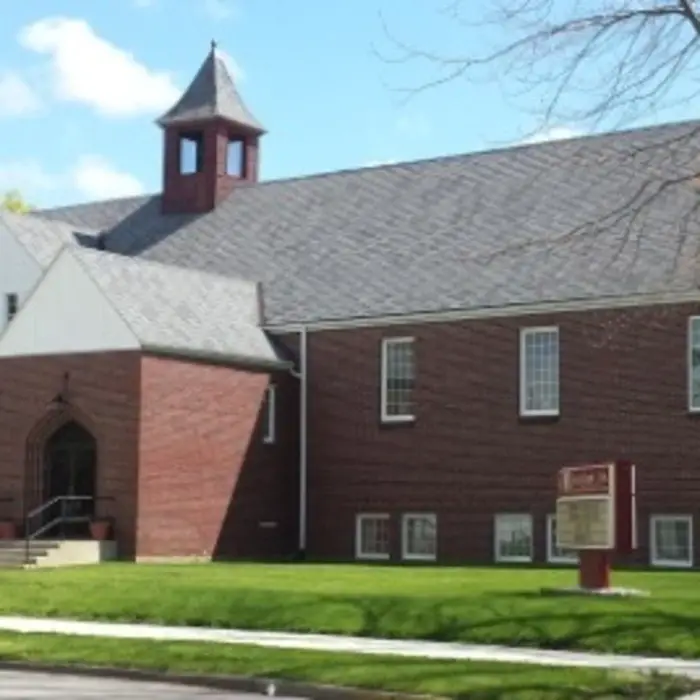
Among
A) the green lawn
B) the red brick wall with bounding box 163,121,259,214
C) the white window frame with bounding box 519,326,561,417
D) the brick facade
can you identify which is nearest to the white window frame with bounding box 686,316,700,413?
the white window frame with bounding box 519,326,561,417

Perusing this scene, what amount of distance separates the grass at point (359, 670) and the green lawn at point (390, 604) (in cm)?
281

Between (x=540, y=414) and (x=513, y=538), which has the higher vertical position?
(x=540, y=414)

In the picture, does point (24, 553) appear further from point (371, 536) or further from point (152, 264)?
point (371, 536)

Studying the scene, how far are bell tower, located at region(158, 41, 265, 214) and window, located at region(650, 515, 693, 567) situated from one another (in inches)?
747

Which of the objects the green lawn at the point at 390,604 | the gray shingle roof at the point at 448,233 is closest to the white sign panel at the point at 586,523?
the green lawn at the point at 390,604

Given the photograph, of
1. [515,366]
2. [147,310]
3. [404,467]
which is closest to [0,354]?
[147,310]

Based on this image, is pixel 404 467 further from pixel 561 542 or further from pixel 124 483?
pixel 561 542

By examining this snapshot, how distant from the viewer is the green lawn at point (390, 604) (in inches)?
756

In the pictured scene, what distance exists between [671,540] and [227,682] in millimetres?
18331

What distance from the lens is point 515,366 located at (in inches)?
1377

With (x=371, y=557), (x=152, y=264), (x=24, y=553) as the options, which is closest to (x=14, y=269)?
(x=152, y=264)

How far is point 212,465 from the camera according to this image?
36.1m

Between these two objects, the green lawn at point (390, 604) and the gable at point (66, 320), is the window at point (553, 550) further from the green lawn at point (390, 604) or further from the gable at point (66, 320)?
the gable at point (66, 320)

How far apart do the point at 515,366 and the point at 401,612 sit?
48.3 ft
